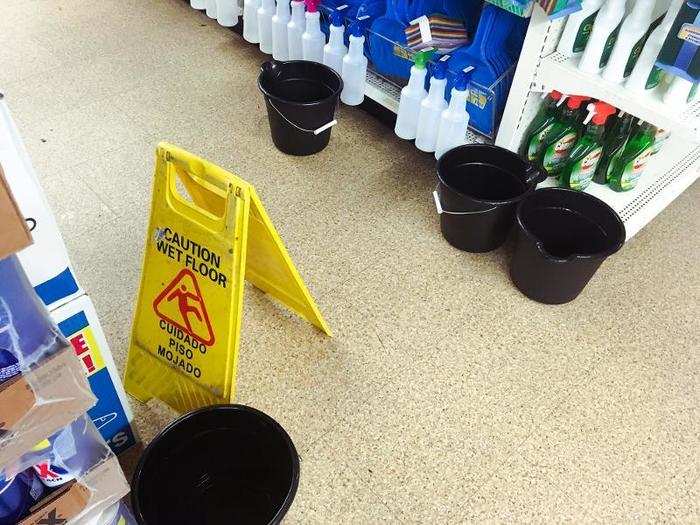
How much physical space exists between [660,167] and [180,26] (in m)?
2.30

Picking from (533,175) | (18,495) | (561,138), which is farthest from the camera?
(561,138)

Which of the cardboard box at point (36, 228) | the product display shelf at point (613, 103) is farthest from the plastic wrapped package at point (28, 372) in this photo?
the product display shelf at point (613, 103)

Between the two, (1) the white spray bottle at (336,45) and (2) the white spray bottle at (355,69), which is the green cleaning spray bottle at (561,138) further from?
(1) the white spray bottle at (336,45)

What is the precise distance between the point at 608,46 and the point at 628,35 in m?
0.11

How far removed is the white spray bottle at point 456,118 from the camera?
1872 millimetres

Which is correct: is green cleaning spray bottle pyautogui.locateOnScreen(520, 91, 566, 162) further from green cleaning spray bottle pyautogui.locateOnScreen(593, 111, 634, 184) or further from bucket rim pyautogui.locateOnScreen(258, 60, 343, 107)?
bucket rim pyautogui.locateOnScreen(258, 60, 343, 107)

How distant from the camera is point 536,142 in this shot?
6.36 feet

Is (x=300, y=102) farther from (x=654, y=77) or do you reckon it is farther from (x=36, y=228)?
(x=36, y=228)

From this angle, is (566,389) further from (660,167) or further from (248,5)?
(248,5)

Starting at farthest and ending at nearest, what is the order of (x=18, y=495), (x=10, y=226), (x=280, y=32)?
(x=280, y=32) < (x=18, y=495) < (x=10, y=226)

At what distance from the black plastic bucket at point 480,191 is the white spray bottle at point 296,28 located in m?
0.90

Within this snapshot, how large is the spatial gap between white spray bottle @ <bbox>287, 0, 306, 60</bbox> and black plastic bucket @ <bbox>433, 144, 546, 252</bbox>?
90 cm

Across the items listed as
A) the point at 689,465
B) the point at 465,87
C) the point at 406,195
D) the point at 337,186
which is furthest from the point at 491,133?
the point at 689,465

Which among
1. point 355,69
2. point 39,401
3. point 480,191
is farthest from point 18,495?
point 355,69
